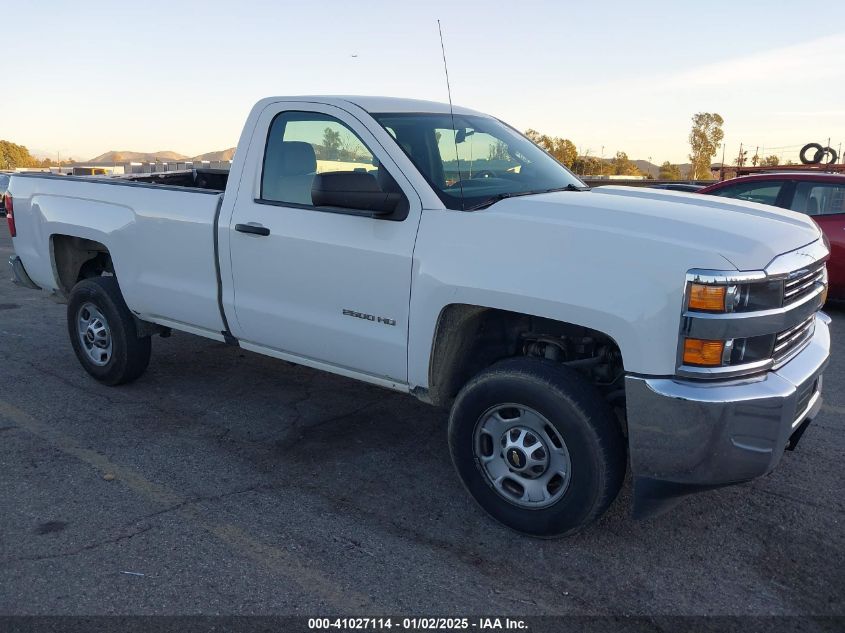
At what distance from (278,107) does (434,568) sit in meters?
2.75

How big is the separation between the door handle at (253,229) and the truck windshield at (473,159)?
0.89 m

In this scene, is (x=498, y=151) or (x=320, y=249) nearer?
(x=320, y=249)

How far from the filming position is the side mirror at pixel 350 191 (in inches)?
139

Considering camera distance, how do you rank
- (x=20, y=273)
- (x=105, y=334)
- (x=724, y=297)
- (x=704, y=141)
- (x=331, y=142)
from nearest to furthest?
(x=724, y=297)
(x=331, y=142)
(x=105, y=334)
(x=20, y=273)
(x=704, y=141)

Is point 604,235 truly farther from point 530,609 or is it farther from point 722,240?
point 530,609

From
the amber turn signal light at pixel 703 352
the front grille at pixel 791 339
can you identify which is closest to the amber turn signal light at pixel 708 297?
the amber turn signal light at pixel 703 352

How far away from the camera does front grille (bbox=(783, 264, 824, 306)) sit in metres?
3.11

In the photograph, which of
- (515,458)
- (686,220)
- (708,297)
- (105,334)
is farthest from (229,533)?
(105,334)

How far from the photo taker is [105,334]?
5523mm

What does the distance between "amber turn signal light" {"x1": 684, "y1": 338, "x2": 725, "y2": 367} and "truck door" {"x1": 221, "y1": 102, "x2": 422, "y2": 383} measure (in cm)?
136

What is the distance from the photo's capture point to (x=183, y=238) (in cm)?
470

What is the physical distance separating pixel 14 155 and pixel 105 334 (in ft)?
426

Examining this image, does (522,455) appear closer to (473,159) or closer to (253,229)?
(473,159)

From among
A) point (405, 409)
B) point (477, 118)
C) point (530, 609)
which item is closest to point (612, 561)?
point (530, 609)
